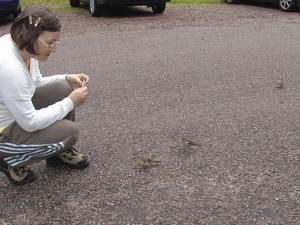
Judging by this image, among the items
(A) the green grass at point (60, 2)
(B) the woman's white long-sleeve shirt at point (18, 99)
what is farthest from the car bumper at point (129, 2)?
(B) the woman's white long-sleeve shirt at point (18, 99)

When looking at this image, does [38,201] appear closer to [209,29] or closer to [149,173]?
[149,173]

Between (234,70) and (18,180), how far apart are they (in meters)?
3.73

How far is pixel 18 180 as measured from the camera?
286 centimetres

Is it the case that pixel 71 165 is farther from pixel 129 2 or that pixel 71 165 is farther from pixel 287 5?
pixel 287 5

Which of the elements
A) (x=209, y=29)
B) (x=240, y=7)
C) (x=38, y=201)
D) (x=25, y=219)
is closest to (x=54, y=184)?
(x=38, y=201)

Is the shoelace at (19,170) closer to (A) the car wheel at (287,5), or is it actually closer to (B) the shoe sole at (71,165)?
(B) the shoe sole at (71,165)

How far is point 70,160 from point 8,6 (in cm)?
735

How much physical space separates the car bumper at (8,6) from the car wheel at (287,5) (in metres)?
7.20

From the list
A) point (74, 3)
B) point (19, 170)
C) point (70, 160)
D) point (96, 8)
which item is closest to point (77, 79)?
point (70, 160)

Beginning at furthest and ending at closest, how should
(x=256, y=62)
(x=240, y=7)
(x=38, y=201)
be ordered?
1. (x=240, y=7)
2. (x=256, y=62)
3. (x=38, y=201)

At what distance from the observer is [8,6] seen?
30.3ft

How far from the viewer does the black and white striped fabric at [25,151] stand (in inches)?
104

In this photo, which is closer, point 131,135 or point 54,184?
point 54,184

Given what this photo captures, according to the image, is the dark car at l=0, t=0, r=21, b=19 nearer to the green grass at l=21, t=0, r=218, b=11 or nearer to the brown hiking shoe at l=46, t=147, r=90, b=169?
the green grass at l=21, t=0, r=218, b=11
